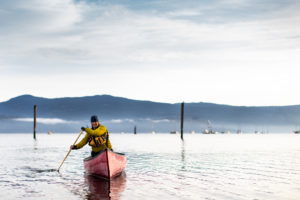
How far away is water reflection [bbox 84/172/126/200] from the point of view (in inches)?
645

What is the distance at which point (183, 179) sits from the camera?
850 inches

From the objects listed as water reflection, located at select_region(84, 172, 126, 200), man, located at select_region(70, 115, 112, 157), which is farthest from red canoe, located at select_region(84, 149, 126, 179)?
man, located at select_region(70, 115, 112, 157)

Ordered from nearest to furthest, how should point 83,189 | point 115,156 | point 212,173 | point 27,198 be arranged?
point 27,198
point 83,189
point 115,156
point 212,173

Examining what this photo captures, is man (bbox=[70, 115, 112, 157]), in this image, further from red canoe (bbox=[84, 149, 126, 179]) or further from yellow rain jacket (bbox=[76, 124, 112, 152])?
red canoe (bbox=[84, 149, 126, 179])

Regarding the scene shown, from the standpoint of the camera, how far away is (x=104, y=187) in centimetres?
1869

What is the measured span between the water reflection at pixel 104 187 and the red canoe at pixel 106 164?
14.7 inches

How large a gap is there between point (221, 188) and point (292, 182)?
5031mm

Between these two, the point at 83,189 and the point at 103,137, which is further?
the point at 103,137

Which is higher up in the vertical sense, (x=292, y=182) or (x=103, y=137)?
(x=103, y=137)

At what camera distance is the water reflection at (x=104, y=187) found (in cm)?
1639

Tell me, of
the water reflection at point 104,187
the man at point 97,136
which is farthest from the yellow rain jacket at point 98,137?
the water reflection at point 104,187

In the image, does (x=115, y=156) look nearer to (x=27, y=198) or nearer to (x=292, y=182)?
(x=27, y=198)

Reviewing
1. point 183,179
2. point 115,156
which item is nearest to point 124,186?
point 115,156

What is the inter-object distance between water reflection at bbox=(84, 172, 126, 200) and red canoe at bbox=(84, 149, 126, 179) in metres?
0.37
